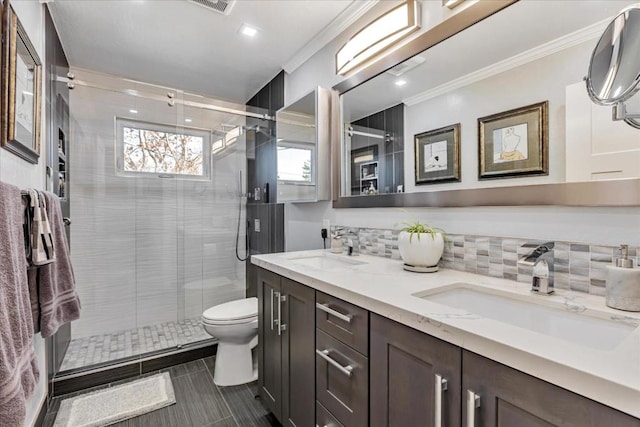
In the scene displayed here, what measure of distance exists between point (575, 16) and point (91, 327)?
3.73m

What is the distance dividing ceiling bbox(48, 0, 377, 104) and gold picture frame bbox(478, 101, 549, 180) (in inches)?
45.1

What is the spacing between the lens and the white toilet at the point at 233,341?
2.04 meters

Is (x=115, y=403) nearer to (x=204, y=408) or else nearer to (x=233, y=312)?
(x=204, y=408)

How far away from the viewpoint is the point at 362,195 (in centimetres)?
190

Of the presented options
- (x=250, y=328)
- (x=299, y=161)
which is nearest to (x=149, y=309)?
(x=250, y=328)

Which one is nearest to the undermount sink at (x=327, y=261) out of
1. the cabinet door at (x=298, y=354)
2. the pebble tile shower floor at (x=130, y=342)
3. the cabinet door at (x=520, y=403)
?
the cabinet door at (x=298, y=354)

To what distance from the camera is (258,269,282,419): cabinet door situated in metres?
1.57

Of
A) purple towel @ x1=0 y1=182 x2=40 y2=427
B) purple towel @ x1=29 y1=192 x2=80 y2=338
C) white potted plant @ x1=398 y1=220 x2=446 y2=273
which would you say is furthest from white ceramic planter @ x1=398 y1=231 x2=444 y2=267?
purple towel @ x1=29 y1=192 x2=80 y2=338

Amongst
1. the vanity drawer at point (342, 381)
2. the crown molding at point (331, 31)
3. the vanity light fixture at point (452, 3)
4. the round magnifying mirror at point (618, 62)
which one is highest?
the crown molding at point (331, 31)

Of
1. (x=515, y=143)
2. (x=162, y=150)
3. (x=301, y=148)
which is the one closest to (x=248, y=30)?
(x=301, y=148)

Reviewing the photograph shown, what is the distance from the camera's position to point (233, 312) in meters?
2.15

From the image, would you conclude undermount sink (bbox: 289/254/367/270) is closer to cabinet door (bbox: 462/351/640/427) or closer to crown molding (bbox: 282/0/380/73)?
cabinet door (bbox: 462/351/640/427)

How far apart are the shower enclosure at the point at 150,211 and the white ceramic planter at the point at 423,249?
2.07 metres

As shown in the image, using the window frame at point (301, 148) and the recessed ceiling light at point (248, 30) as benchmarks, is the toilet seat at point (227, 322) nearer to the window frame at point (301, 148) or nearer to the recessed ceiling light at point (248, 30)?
the window frame at point (301, 148)
